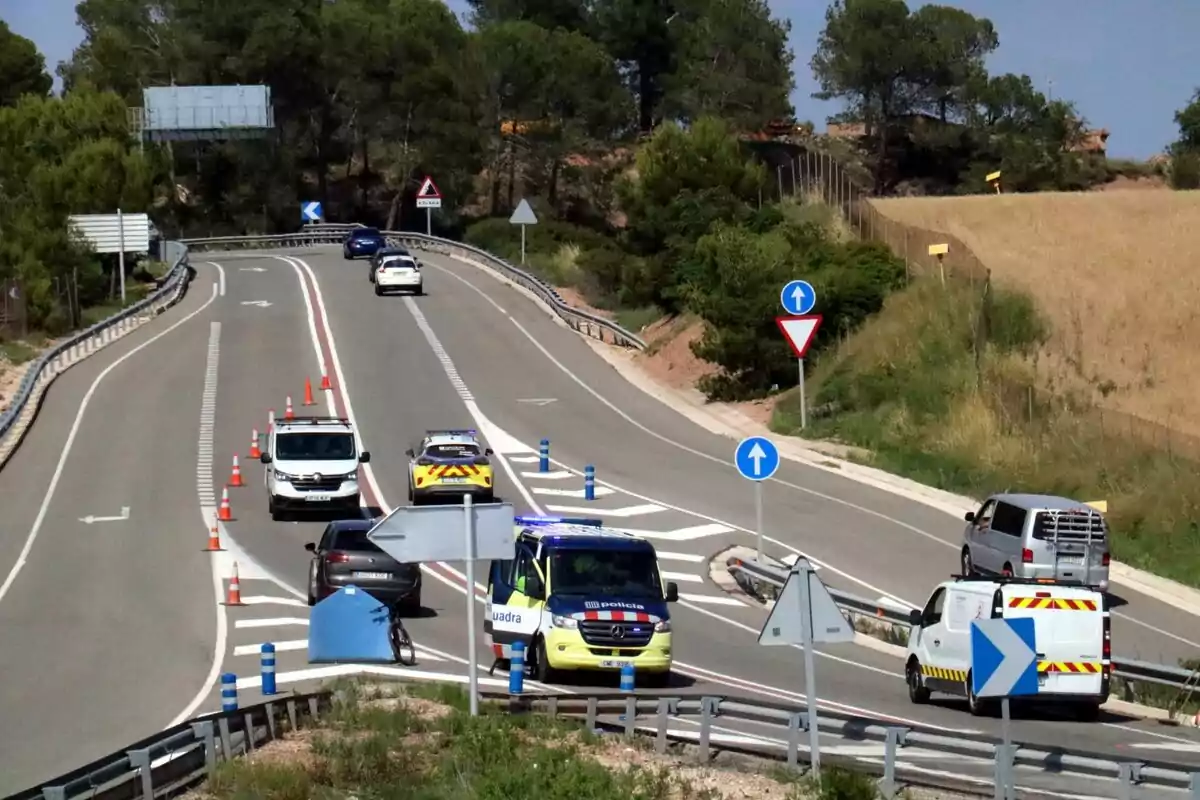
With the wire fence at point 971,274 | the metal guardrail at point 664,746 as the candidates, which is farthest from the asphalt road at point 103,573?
the wire fence at point 971,274

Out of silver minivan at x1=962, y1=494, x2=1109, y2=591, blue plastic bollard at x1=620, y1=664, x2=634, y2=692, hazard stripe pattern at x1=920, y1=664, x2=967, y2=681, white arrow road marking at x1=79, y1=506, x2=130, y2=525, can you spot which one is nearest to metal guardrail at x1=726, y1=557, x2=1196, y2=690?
hazard stripe pattern at x1=920, y1=664, x2=967, y2=681

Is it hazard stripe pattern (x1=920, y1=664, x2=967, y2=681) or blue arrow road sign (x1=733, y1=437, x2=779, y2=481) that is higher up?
blue arrow road sign (x1=733, y1=437, x2=779, y2=481)

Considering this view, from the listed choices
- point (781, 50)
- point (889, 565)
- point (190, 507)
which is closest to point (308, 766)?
point (889, 565)

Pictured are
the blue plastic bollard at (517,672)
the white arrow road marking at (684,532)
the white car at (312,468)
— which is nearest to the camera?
the blue plastic bollard at (517,672)

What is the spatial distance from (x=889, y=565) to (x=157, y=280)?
49.9 m

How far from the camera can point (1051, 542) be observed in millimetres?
30547

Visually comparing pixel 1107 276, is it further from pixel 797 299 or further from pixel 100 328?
pixel 100 328

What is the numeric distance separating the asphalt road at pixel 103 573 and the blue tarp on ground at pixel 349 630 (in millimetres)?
1887

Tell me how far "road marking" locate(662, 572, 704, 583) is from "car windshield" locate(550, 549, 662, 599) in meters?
8.62

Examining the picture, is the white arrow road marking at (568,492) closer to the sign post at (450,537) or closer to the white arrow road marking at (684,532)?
the white arrow road marking at (684,532)

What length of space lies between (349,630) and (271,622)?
579 centimetres

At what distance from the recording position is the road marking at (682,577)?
3219 cm

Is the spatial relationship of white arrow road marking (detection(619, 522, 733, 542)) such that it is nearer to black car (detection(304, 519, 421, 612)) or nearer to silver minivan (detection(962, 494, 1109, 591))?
silver minivan (detection(962, 494, 1109, 591))

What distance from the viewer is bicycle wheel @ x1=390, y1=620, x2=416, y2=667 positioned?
2319 cm
